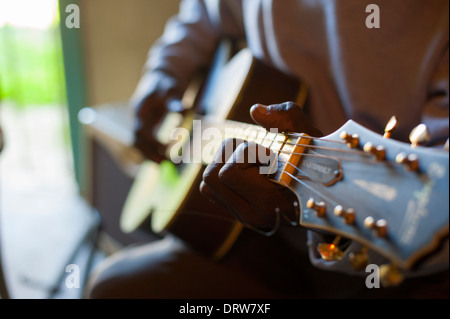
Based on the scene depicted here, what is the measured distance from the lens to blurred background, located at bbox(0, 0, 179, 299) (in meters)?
1.36

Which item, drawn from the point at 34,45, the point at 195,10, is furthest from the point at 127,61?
the point at 195,10

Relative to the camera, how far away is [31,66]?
167 centimetres

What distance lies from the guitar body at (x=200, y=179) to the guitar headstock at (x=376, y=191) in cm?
19

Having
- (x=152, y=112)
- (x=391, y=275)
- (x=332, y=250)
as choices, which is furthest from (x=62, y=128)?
(x=391, y=275)

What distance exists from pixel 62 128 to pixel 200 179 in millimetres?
1391

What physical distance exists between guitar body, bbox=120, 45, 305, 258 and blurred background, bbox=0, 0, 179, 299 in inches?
15.3

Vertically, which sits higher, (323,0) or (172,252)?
(323,0)

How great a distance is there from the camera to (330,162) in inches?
14.4

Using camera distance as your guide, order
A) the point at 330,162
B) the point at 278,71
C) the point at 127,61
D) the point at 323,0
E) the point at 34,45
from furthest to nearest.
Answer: the point at 127,61
the point at 34,45
the point at 278,71
the point at 323,0
the point at 330,162

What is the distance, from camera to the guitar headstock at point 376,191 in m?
0.29

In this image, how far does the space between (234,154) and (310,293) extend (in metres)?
0.36

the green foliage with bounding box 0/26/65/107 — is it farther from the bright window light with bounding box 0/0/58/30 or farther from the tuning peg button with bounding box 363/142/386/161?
the tuning peg button with bounding box 363/142/386/161

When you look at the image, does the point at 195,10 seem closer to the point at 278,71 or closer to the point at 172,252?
the point at 278,71

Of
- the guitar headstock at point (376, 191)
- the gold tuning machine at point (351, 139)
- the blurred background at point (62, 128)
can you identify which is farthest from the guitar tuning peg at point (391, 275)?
the blurred background at point (62, 128)
